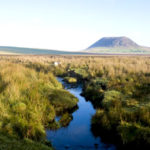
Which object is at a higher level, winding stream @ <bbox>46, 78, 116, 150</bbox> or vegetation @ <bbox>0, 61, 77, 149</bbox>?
vegetation @ <bbox>0, 61, 77, 149</bbox>

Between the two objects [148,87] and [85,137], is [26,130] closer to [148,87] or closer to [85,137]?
[85,137]

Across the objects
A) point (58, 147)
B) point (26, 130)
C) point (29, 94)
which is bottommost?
point (58, 147)

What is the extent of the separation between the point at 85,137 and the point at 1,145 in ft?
10.4

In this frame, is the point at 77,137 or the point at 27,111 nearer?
the point at 77,137

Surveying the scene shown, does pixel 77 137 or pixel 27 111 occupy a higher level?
pixel 27 111

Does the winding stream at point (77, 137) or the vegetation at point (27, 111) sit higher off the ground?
the vegetation at point (27, 111)

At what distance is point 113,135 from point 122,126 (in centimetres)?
54

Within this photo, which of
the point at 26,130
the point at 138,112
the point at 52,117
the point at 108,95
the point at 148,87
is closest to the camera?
the point at 26,130

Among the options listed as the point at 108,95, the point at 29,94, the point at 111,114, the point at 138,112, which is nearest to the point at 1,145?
the point at 29,94

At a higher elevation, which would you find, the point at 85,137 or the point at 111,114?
the point at 111,114

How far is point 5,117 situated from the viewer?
6270mm

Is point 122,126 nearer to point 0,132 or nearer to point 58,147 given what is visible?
point 58,147

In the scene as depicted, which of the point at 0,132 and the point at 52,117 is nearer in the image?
the point at 0,132

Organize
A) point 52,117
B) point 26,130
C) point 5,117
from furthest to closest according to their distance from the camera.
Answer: point 52,117 < point 5,117 < point 26,130
